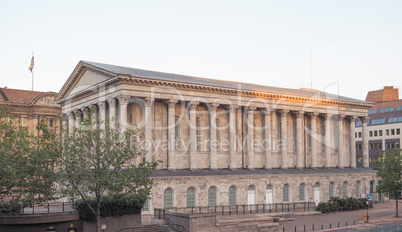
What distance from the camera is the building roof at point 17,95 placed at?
85125mm

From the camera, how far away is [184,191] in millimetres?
52781

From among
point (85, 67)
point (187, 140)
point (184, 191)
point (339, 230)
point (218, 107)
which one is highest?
point (85, 67)

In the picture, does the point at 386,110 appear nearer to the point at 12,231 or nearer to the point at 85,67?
the point at 85,67

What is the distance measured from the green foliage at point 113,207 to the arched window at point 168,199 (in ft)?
29.8

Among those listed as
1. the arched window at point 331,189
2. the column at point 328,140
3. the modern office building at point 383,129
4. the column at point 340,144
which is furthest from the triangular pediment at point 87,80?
the modern office building at point 383,129

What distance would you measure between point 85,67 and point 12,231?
26993 millimetres

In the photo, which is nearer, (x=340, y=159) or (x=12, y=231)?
(x=12, y=231)

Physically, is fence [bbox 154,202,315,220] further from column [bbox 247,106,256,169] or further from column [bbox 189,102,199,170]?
column [bbox 247,106,256,169]

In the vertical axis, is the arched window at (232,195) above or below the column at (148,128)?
below

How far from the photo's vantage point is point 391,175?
5969 cm

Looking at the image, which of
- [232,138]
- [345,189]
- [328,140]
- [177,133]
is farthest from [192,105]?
[345,189]

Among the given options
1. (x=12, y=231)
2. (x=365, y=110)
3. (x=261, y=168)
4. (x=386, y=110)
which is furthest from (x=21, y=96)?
(x=386, y=110)

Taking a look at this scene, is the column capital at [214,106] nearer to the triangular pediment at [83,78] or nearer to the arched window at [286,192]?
the triangular pediment at [83,78]

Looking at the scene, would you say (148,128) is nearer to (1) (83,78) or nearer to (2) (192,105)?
(2) (192,105)
